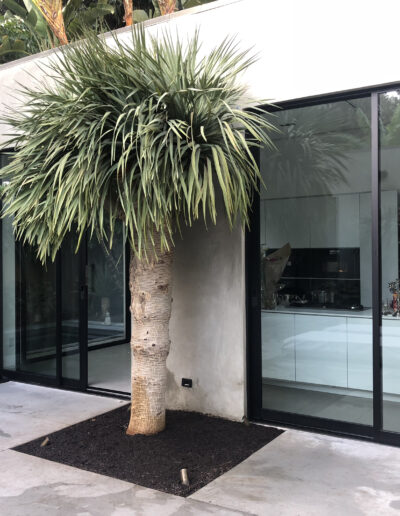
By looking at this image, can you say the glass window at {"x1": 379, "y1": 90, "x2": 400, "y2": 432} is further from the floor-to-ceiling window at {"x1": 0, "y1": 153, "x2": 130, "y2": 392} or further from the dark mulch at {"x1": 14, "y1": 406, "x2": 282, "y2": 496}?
the floor-to-ceiling window at {"x1": 0, "y1": 153, "x2": 130, "y2": 392}

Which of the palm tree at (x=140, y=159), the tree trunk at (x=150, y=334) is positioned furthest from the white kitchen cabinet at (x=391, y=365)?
the tree trunk at (x=150, y=334)

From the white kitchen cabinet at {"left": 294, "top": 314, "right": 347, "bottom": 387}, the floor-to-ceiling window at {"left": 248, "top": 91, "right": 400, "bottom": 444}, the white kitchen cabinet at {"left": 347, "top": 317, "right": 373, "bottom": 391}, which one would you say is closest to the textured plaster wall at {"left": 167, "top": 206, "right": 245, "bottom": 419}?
the floor-to-ceiling window at {"left": 248, "top": 91, "right": 400, "bottom": 444}

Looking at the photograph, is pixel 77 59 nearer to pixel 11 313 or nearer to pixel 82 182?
pixel 82 182

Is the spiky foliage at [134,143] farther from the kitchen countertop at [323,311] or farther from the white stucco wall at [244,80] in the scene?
the kitchen countertop at [323,311]

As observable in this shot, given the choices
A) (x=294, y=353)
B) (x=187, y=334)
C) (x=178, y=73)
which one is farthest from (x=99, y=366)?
(x=178, y=73)

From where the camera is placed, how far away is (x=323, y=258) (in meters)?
4.21

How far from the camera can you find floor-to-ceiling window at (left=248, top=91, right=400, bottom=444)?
372 cm

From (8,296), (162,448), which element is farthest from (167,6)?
(162,448)

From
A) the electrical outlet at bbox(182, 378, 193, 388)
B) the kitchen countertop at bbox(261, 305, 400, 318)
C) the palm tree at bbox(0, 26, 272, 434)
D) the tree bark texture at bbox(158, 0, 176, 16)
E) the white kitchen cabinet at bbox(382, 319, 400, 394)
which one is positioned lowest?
the electrical outlet at bbox(182, 378, 193, 388)

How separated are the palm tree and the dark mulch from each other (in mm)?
210

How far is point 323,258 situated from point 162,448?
1850mm

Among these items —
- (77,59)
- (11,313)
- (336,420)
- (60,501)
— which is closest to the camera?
(60,501)

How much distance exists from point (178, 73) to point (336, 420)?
104 inches

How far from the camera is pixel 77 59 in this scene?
3648 millimetres
